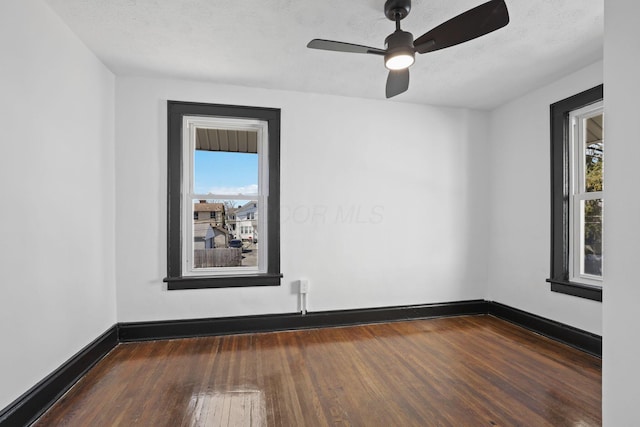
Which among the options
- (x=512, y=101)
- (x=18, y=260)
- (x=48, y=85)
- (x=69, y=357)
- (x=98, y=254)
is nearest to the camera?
(x=18, y=260)

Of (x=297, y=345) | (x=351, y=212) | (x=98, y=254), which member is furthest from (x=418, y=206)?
(x=98, y=254)

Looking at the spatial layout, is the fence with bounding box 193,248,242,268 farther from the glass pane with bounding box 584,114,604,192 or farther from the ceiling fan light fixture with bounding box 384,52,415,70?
the glass pane with bounding box 584,114,604,192

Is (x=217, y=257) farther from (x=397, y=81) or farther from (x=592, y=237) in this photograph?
(x=592, y=237)

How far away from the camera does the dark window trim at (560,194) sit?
→ 10.5ft

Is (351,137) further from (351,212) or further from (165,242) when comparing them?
(165,242)

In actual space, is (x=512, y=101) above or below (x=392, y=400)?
above

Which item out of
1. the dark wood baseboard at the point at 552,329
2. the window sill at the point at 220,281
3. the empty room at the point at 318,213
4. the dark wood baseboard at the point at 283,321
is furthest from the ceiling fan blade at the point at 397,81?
the dark wood baseboard at the point at 552,329

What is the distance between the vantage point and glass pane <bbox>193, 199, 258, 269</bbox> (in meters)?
3.42

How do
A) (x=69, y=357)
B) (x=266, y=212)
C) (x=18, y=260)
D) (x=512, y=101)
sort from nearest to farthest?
(x=18, y=260) → (x=69, y=357) → (x=266, y=212) → (x=512, y=101)

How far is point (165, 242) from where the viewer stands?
322 cm

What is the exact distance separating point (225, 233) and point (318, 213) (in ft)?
3.42

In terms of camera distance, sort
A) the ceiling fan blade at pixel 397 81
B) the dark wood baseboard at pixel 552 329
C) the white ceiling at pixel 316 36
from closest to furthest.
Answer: the white ceiling at pixel 316 36 → the ceiling fan blade at pixel 397 81 → the dark wood baseboard at pixel 552 329

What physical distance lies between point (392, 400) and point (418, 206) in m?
2.34

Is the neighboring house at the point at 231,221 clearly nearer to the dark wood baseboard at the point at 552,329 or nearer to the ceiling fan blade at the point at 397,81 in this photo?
the ceiling fan blade at the point at 397,81
